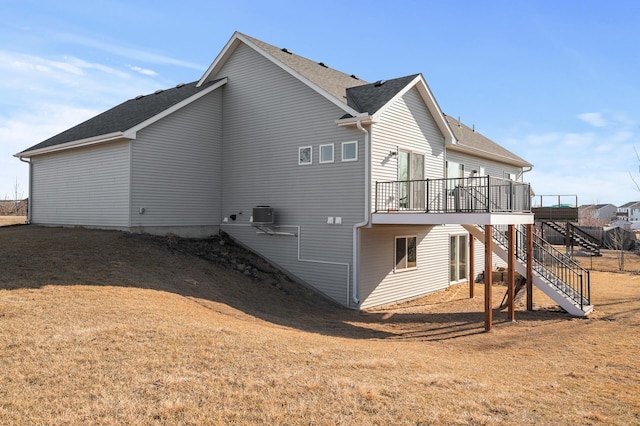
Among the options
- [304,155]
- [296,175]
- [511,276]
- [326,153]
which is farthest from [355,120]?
[511,276]

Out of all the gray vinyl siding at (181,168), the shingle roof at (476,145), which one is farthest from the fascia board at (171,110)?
the shingle roof at (476,145)

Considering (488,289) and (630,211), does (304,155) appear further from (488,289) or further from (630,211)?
(630,211)

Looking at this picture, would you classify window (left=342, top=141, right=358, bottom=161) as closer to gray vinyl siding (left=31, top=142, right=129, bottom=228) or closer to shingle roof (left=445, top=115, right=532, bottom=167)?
shingle roof (left=445, top=115, right=532, bottom=167)

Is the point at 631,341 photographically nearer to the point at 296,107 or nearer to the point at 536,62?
the point at 296,107

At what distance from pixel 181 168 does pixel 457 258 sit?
39.4 feet

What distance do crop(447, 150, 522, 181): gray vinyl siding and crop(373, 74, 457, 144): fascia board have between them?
162 cm

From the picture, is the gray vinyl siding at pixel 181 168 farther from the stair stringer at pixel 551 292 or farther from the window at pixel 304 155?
the stair stringer at pixel 551 292

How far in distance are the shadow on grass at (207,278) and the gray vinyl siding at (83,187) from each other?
910 millimetres

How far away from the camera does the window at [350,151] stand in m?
13.9

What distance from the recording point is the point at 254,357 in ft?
21.6

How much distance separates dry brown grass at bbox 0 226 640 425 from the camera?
16.6ft

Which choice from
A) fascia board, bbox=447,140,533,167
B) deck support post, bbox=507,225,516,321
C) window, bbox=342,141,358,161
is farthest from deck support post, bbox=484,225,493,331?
fascia board, bbox=447,140,533,167

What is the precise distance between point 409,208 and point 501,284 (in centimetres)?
790

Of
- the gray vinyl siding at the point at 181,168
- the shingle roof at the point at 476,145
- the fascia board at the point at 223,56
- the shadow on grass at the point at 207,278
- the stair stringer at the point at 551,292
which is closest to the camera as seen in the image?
the shadow on grass at the point at 207,278
